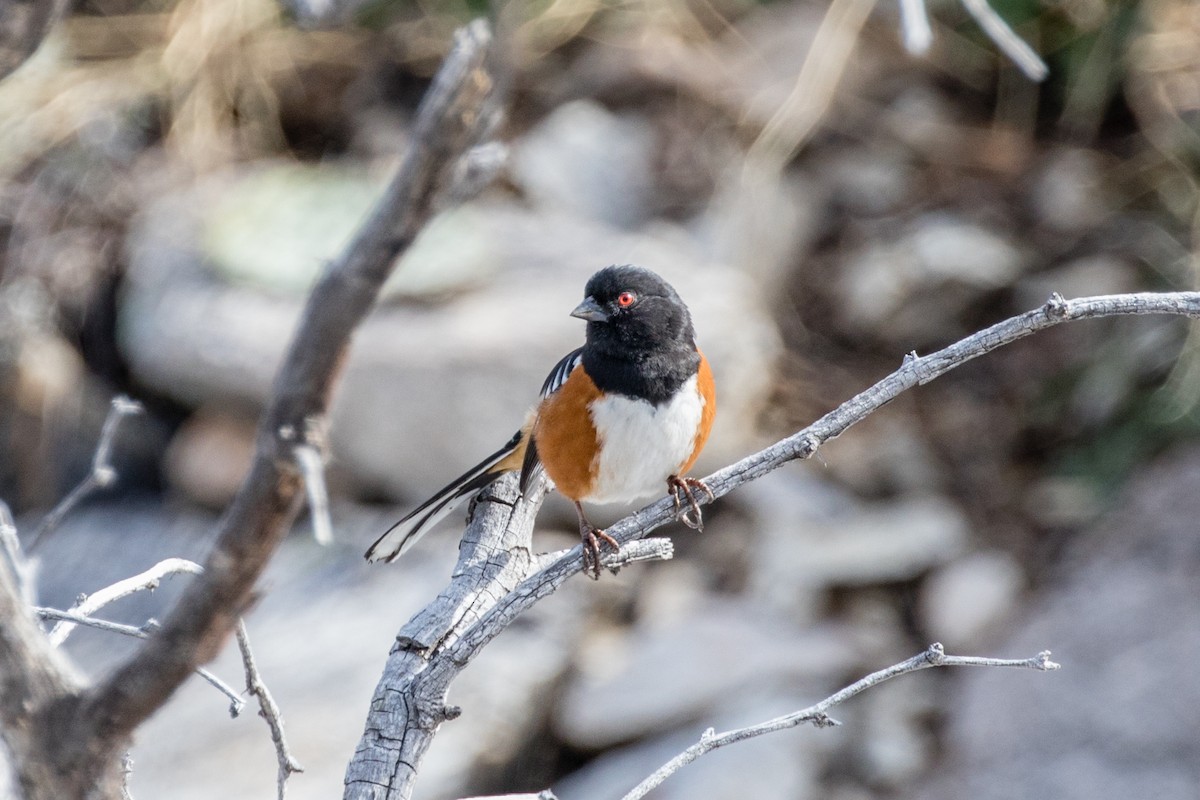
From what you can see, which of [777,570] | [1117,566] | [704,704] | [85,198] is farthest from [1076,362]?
[85,198]

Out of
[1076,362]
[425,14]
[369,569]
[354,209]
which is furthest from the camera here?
[425,14]

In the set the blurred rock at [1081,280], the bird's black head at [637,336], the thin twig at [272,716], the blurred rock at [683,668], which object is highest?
the blurred rock at [1081,280]

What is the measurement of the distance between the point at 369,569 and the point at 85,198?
2521mm

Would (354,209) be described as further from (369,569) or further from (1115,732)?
(1115,732)

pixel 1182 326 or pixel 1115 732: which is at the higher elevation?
pixel 1182 326

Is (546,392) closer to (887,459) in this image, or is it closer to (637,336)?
(637,336)

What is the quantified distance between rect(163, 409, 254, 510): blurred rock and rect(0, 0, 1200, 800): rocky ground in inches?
0.7

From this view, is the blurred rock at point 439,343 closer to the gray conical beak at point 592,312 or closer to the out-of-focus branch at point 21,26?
the gray conical beak at point 592,312

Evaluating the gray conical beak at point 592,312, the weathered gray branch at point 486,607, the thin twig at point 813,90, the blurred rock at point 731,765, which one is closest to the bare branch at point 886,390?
the weathered gray branch at point 486,607

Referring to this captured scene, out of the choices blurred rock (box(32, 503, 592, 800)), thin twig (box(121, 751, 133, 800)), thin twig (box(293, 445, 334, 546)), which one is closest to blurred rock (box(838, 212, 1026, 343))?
blurred rock (box(32, 503, 592, 800))

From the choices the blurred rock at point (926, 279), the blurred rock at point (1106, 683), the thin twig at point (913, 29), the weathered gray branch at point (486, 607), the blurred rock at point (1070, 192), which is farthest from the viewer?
the blurred rock at point (1070, 192)

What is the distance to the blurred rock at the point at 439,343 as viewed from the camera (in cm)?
525

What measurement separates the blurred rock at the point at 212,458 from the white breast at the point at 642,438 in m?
3.06

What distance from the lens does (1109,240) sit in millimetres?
5859
